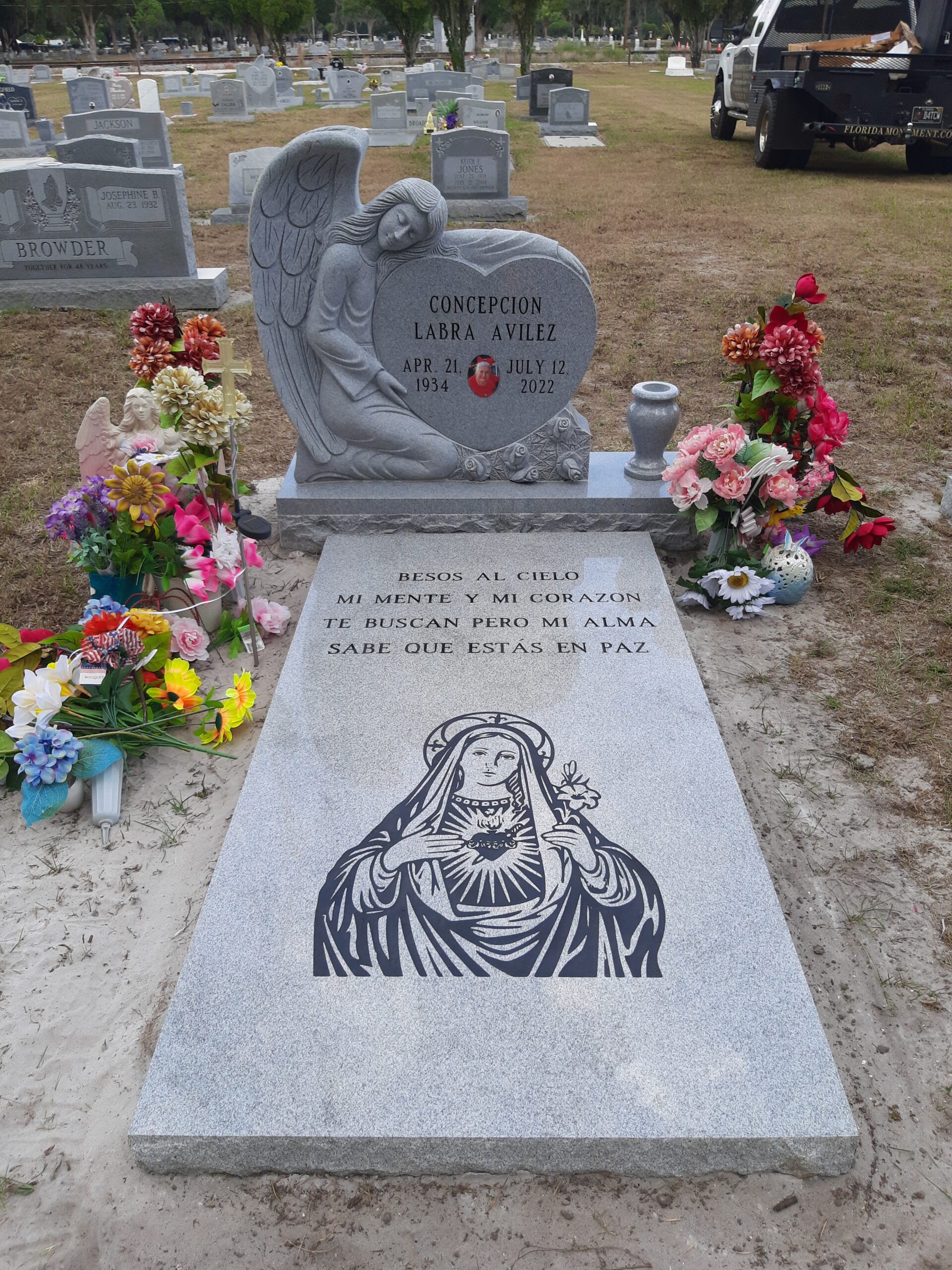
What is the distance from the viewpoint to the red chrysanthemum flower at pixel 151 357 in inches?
161

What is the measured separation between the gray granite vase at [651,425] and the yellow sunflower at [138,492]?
2.31 m

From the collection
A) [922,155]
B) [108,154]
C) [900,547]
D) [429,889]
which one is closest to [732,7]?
[922,155]

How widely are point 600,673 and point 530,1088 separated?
1718 mm

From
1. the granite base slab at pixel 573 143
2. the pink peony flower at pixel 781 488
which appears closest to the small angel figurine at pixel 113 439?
the pink peony flower at pixel 781 488

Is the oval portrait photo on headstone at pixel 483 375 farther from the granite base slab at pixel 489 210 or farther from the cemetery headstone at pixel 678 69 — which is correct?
the cemetery headstone at pixel 678 69

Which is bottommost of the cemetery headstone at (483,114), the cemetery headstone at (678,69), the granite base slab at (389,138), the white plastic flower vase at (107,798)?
the white plastic flower vase at (107,798)

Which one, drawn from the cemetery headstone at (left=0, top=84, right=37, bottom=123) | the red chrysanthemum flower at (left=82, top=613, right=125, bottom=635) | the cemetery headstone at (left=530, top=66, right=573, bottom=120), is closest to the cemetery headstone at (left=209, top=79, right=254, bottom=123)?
the cemetery headstone at (left=0, top=84, right=37, bottom=123)

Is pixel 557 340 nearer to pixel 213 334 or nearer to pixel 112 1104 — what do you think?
pixel 213 334

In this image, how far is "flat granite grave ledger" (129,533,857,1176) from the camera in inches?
84.0

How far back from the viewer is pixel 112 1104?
2346mm

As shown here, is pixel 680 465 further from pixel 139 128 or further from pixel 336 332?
pixel 139 128

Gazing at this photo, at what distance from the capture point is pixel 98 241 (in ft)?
28.4

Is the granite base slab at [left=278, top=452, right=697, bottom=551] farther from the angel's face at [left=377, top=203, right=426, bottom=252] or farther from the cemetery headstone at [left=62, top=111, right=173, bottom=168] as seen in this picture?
the cemetery headstone at [left=62, top=111, right=173, bottom=168]

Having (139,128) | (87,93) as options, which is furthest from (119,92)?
(139,128)
